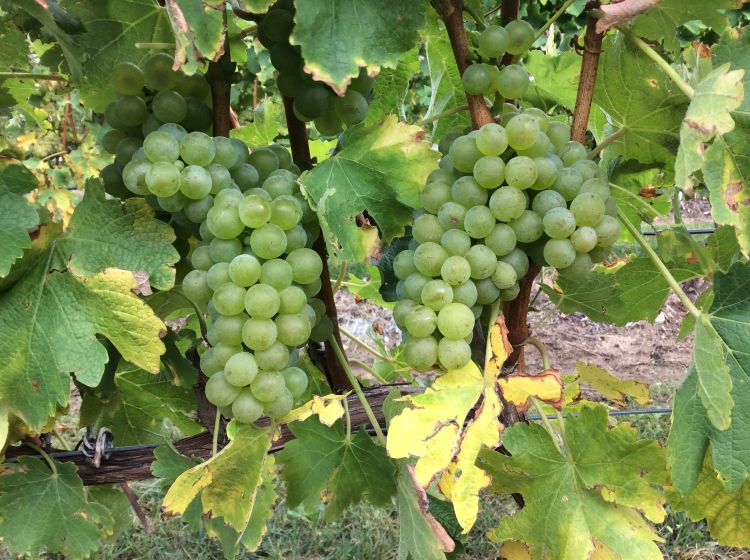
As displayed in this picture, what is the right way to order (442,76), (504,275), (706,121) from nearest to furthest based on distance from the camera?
(706,121)
(504,275)
(442,76)

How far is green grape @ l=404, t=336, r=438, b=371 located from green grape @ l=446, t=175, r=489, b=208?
0.16m

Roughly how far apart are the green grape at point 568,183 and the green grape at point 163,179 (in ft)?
1.46

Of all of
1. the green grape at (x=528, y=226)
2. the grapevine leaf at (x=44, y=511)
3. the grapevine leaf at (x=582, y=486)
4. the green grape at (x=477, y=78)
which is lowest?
the grapevine leaf at (x=44, y=511)

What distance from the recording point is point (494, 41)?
0.82 metres

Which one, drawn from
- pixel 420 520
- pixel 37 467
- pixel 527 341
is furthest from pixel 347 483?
pixel 37 467

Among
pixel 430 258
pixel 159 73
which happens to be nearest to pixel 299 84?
pixel 159 73

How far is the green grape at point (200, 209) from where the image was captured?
32.2 inches

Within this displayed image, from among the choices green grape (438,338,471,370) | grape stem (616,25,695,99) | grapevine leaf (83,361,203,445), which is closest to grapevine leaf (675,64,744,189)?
grape stem (616,25,695,99)

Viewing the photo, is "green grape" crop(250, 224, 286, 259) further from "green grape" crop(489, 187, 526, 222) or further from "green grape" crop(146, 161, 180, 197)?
"green grape" crop(489, 187, 526, 222)

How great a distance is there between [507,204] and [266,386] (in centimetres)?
34

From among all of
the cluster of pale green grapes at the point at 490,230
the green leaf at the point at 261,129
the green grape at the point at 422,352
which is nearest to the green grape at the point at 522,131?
the cluster of pale green grapes at the point at 490,230

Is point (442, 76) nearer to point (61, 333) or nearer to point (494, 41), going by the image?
point (494, 41)

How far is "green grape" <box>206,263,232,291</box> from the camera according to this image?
0.78m

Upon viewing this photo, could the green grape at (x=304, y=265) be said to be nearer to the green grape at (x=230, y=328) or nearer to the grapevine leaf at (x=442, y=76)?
the green grape at (x=230, y=328)
